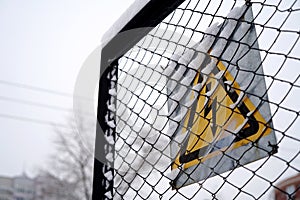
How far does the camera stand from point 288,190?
1.99 feet

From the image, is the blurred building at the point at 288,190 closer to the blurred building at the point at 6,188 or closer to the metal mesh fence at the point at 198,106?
the metal mesh fence at the point at 198,106

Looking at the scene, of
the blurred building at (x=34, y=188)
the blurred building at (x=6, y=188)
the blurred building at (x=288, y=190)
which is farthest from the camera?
the blurred building at (x=6, y=188)

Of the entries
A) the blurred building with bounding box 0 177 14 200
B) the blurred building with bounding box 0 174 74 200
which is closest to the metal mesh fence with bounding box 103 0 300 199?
the blurred building with bounding box 0 174 74 200

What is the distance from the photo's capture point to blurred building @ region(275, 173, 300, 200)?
1.90ft

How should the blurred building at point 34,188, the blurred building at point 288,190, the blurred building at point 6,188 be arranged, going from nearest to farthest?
the blurred building at point 288,190 → the blurred building at point 34,188 → the blurred building at point 6,188

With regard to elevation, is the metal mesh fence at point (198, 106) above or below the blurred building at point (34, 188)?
above

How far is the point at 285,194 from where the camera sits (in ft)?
1.97

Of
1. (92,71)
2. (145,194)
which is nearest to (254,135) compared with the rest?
(145,194)

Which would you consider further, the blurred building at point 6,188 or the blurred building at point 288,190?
the blurred building at point 6,188

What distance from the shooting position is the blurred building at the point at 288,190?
0.58 meters

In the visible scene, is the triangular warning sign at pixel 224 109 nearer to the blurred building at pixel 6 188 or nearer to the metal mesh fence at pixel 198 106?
the metal mesh fence at pixel 198 106

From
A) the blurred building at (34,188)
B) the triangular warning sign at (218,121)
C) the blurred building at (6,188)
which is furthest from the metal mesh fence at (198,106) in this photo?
the blurred building at (6,188)

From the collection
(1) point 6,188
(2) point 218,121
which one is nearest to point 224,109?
(2) point 218,121

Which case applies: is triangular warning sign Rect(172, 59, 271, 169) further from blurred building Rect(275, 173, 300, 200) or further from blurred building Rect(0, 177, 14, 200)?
blurred building Rect(0, 177, 14, 200)
